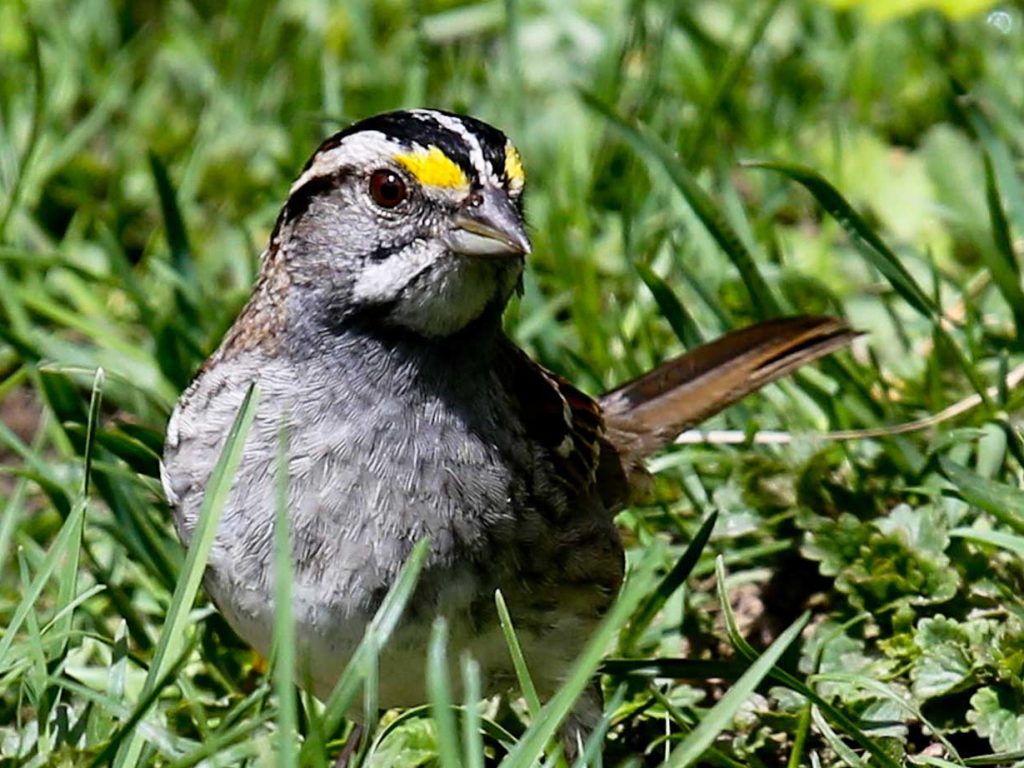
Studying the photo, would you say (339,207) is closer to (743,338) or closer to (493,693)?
(493,693)

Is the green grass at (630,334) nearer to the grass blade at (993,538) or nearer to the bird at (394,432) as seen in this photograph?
the grass blade at (993,538)

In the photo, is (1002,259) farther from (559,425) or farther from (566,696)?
(566,696)

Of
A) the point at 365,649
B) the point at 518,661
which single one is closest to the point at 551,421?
the point at 518,661

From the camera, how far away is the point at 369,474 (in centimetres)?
310

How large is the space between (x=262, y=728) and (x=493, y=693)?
0.39 metres

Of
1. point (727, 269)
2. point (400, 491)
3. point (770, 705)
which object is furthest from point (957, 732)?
point (727, 269)

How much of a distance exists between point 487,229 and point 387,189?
22 centimetres

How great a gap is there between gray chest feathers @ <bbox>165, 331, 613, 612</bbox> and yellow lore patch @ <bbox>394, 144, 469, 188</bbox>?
0.29m

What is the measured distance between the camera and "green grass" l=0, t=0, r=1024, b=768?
3135 mm

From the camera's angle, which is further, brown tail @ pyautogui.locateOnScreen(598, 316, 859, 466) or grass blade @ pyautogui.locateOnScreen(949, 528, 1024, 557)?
brown tail @ pyautogui.locateOnScreen(598, 316, 859, 466)

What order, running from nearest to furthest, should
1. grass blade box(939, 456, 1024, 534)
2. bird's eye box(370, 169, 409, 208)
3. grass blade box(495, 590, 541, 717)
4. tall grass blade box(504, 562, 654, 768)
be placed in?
1. tall grass blade box(504, 562, 654, 768)
2. grass blade box(495, 590, 541, 717)
3. bird's eye box(370, 169, 409, 208)
4. grass blade box(939, 456, 1024, 534)

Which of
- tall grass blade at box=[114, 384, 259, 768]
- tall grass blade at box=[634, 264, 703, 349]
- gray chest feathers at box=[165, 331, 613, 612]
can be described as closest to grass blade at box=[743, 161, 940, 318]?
tall grass blade at box=[634, 264, 703, 349]

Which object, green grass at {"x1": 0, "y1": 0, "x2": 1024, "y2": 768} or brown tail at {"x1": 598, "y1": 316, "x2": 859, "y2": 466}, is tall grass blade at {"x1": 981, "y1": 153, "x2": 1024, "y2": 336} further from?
brown tail at {"x1": 598, "y1": 316, "x2": 859, "y2": 466}

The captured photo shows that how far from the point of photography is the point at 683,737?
3.13m
